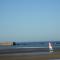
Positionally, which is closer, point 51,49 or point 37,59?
point 37,59

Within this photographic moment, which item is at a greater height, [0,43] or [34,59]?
[0,43]

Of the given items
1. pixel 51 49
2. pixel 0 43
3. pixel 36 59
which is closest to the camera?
pixel 36 59

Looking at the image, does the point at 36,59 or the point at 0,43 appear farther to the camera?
the point at 0,43

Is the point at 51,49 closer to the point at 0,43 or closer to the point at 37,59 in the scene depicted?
the point at 37,59

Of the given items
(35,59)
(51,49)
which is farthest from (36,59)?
(51,49)

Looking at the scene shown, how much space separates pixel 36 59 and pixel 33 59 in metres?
0.44

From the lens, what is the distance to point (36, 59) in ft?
101

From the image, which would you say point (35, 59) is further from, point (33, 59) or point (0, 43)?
point (0, 43)

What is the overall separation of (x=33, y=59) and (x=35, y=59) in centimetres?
29

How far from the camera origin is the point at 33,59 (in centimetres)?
3089

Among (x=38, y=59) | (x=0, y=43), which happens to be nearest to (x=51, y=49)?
(x=38, y=59)

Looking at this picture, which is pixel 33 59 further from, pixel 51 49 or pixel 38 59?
pixel 51 49

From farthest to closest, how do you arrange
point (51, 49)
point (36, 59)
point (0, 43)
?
point (0, 43), point (51, 49), point (36, 59)

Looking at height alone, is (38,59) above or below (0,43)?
below
